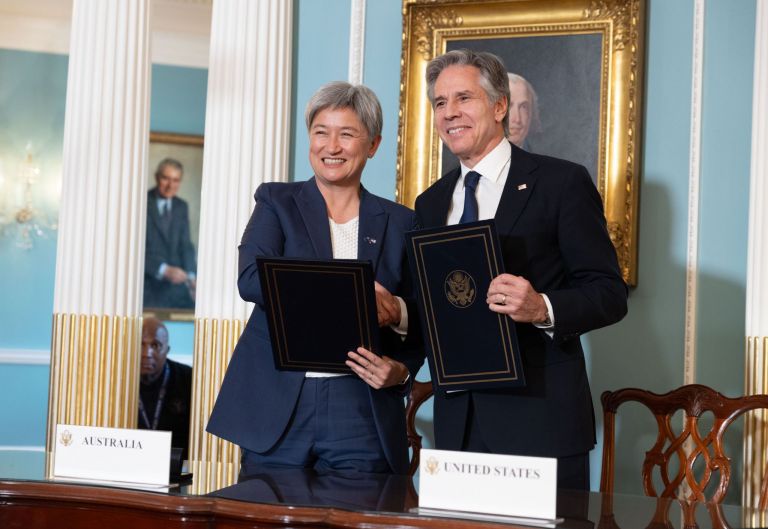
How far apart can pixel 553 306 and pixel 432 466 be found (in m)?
0.67

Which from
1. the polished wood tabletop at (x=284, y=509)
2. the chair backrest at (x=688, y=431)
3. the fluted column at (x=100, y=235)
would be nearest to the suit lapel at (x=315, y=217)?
the polished wood tabletop at (x=284, y=509)

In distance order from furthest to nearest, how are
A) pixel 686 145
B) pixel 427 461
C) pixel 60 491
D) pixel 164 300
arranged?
pixel 164 300, pixel 686 145, pixel 60 491, pixel 427 461

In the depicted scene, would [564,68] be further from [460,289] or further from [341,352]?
[341,352]

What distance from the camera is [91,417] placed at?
178 inches

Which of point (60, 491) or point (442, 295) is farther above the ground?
point (442, 295)

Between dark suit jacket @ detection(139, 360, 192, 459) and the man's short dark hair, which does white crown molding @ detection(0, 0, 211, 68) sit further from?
dark suit jacket @ detection(139, 360, 192, 459)

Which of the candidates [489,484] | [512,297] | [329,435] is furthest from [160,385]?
[489,484]

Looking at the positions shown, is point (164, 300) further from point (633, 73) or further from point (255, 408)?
point (255, 408)

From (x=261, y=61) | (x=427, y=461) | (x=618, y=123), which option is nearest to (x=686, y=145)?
(x=618, y=123)

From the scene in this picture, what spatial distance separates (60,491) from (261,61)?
9.74ft

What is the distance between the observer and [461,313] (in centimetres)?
244

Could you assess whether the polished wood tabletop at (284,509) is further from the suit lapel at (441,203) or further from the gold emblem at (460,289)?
the suit lapel at (441,203)

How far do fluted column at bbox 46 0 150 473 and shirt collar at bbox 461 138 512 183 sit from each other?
2.28 meters

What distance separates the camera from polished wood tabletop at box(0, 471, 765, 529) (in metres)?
1.87
